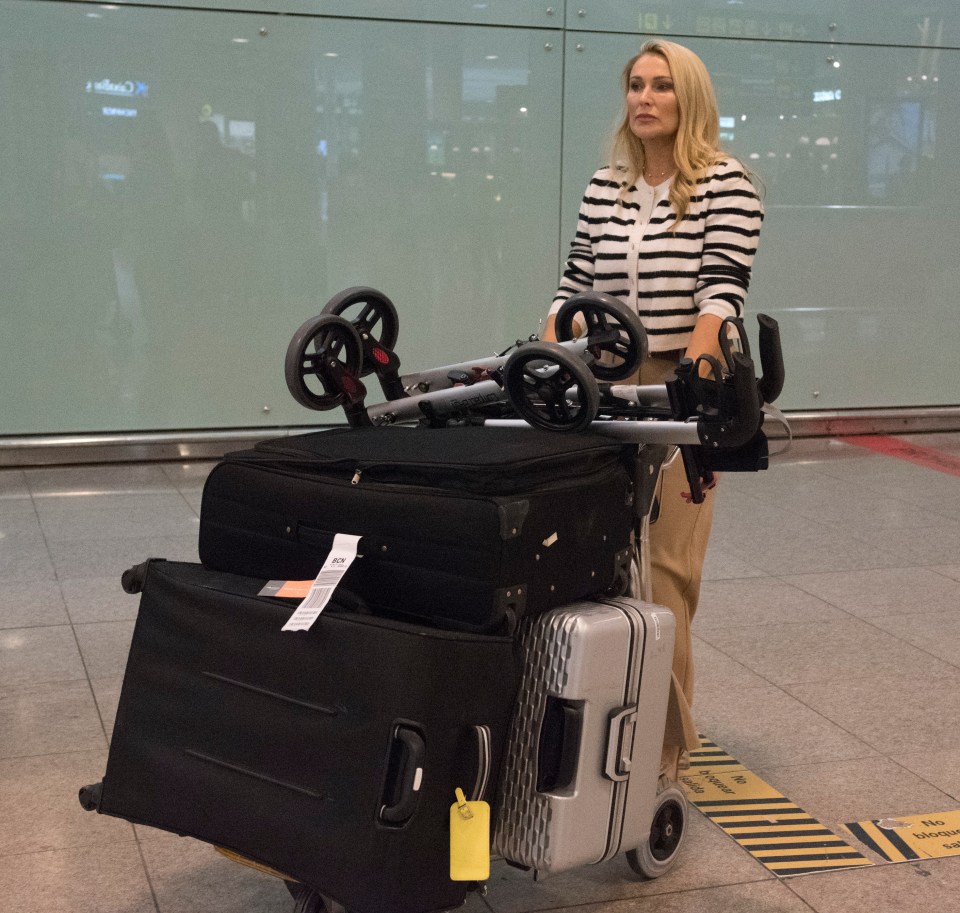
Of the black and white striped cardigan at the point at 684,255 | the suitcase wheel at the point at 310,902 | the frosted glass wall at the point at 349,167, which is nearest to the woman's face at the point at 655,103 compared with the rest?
the black and white striped cardigan at the point at 684,255

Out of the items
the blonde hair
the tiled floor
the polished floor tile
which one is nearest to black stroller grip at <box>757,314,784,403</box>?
the blonde hair

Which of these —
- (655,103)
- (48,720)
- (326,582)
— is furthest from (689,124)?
(48,720)

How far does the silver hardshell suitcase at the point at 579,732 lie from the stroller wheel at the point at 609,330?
0.45 m

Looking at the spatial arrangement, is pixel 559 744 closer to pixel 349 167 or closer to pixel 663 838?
pixel 663 838

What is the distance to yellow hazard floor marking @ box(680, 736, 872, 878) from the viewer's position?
2719 mm

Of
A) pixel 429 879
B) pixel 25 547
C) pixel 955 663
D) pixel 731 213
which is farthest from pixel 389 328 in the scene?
pixel 25 547

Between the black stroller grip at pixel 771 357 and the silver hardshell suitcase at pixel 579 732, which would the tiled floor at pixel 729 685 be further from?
the black stroller grip at pixel 771 357

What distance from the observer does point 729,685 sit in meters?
3.75

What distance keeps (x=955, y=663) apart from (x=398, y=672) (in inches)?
100

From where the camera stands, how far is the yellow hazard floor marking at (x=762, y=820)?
107 inches

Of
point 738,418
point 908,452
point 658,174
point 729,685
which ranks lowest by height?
point 908,452

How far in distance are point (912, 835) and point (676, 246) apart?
1.34 m

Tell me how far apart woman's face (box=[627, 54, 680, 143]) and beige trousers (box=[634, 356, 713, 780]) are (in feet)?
1.57

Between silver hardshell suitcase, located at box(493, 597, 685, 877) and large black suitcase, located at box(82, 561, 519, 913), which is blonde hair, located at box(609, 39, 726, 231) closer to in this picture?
silver hardshell suitcase, located at box(493, 597, 685, 877)
